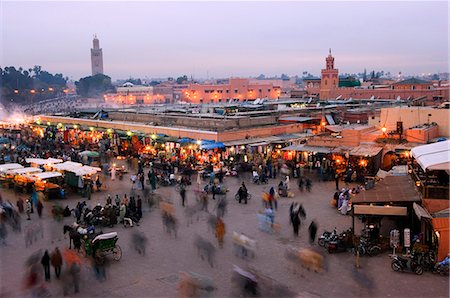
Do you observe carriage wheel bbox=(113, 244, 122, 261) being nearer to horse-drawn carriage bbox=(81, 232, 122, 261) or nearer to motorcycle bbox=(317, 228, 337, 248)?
horse-drawn carriage bbox=(81, 232, 122, 261)

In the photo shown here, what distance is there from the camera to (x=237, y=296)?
903 centimetres

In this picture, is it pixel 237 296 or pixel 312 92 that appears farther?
Result: pixel 312 92

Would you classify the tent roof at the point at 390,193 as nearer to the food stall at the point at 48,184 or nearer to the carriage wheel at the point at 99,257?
the carriage wheel at the point at 99,257

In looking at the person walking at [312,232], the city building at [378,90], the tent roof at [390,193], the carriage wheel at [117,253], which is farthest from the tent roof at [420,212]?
the city building at [378,90]

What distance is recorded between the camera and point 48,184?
18.0 metres

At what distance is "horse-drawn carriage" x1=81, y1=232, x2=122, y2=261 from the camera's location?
35.8 feet

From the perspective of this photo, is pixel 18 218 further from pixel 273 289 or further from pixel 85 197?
pixel 273 289

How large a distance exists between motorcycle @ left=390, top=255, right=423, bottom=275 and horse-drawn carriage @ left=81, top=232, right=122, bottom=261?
20.1ft

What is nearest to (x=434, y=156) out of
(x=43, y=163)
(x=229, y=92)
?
(x=43, y=163)

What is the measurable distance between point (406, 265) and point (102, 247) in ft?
21.9

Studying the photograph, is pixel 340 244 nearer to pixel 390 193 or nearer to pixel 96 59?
pixel 390 193

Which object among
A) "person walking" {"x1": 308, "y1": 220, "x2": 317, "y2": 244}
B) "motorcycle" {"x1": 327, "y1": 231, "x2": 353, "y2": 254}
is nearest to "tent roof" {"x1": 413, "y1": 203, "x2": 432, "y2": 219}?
"motorcycle" {"x1": 327, "y1": 231, "x2": 353, "y2": 254}

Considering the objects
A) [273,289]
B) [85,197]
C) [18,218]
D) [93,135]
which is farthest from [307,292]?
[93,135]

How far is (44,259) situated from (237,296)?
4160 millimetres
